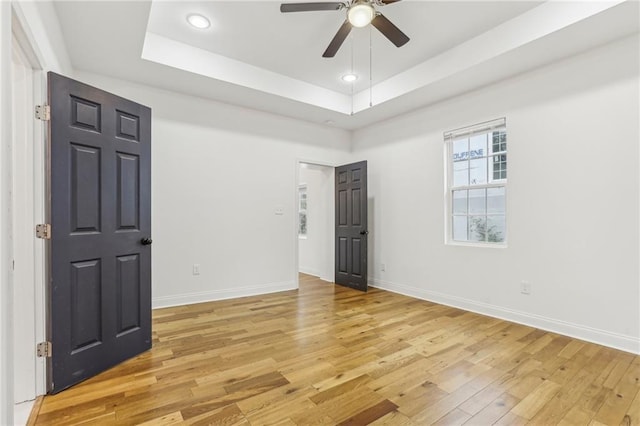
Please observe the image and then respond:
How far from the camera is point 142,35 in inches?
112

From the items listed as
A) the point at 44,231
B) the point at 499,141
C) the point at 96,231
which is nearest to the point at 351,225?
the point at 499,141

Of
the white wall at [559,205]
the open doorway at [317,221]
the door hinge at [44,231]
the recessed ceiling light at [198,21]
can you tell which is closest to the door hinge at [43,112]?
the door hinge at [44,231]

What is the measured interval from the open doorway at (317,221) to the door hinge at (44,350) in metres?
3.89

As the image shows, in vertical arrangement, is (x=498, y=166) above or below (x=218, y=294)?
above

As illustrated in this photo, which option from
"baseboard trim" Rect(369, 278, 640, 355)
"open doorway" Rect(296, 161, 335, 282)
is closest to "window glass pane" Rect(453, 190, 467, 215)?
"baseboard trim" Rect(369, 278, 640, 355)

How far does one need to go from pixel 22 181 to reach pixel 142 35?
65.3 inches

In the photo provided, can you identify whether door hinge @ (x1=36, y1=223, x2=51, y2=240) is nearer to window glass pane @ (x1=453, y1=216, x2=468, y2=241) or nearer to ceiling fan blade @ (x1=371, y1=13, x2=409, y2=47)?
ceiling fan blade @ (x1=371, y1=13, x2=409, y2=47)

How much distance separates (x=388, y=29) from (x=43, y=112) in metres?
2.59

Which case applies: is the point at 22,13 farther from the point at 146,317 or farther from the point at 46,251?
the point at 146,317

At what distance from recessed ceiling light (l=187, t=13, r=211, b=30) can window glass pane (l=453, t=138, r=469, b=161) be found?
3272 millimetres

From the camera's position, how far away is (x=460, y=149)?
13.9ft

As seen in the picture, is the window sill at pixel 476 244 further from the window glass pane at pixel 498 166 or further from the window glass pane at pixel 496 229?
the window glass pane at pixel 498 166

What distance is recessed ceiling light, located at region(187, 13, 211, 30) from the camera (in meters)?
3.00

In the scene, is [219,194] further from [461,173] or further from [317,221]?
[461,173]
